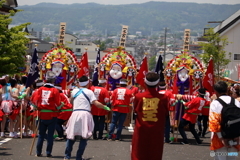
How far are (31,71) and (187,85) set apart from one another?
5383 mm

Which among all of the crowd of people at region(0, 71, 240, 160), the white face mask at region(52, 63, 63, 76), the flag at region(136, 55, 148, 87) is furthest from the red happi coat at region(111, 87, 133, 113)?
the white face mask at region(52, 63, 63, 76)

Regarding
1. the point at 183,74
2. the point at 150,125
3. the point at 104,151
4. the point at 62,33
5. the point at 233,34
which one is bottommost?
the point at 104,151

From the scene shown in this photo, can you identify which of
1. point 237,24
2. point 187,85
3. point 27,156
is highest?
point 237,24

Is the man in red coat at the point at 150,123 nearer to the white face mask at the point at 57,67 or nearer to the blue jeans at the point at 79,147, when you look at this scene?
the blue jeans at the point at 79,147

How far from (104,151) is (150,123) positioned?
4.25 m

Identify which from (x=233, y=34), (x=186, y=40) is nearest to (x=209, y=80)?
(x=186, y=40)

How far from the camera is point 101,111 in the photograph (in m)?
15.9

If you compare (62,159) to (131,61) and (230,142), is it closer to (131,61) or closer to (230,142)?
(230,142)

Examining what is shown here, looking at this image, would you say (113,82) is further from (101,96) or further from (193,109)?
(193,109)

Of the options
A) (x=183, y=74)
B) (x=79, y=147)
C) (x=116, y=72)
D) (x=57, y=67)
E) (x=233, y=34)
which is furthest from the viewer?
(x=233, y=34)

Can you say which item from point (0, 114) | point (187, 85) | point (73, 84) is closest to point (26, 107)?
point (0, 114)

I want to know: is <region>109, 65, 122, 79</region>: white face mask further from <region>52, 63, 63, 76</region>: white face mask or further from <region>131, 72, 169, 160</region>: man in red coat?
<region>131, 72, 169, 160</region>: man in red coat

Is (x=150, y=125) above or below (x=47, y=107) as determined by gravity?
below

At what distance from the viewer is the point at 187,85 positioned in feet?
56.3
